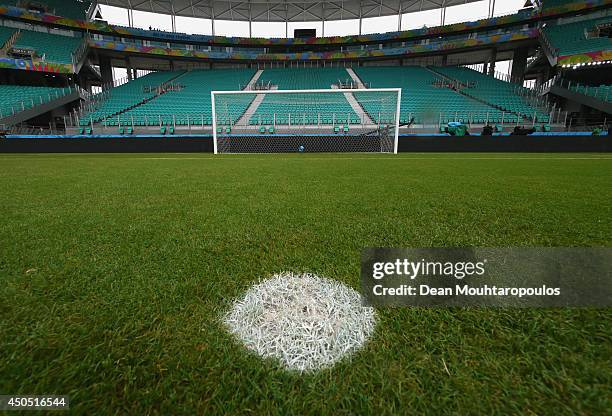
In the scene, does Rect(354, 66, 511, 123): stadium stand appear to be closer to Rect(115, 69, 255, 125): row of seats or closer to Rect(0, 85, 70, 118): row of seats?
Rect(115, 69, 255, 125): row of seats

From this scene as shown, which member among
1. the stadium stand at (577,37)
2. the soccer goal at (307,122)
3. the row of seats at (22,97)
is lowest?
the soccer goal at (307,122)

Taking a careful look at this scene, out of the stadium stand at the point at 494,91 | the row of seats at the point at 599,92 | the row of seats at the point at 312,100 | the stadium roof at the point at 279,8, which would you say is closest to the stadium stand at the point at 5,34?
the row of seats at the point at 312,100

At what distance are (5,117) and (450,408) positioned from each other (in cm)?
2529

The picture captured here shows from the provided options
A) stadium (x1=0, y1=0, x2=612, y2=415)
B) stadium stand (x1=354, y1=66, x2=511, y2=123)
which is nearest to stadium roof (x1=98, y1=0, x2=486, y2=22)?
stadium stand (x1=354, y1=66, x2=511, y2=123)

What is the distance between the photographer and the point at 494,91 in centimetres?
2062

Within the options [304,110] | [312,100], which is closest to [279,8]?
[312,100]

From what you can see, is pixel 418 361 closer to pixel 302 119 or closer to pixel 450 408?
pixel 450 408

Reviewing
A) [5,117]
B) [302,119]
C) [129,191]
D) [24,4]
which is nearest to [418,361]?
[129,191]

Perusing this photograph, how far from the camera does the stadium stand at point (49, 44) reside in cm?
2092

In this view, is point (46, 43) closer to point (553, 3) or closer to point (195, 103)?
point (195, 103)

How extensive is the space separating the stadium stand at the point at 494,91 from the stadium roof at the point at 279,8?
26.4 feet

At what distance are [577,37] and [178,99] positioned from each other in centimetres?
2982

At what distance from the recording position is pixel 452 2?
83.8ft

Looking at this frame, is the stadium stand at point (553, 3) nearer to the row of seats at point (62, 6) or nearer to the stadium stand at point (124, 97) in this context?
the stadium stand at point (124, 97)
